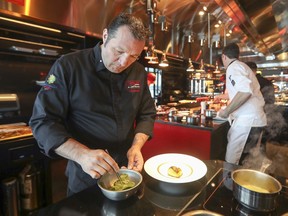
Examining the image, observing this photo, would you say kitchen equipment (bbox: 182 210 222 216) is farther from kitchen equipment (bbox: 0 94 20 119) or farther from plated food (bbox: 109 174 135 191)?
kitchen equipment (bbox: 0 94 20 119)

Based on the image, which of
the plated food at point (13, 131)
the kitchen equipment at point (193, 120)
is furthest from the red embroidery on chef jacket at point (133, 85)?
the kitchen equipment at point (193, 120)

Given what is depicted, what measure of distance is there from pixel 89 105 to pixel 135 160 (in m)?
0.41

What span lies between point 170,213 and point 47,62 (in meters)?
2.51

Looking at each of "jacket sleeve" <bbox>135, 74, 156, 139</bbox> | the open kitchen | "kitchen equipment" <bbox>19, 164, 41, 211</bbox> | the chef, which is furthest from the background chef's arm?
"kitchen equipment" <bbox>19, 164, 41, 211</bbox>

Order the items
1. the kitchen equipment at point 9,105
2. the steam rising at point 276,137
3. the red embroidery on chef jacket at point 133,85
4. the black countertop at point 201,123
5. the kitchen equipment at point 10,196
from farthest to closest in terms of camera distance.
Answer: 1. the steam rising at point 276,137
2. the black countertop at point 201,123
3. the kitchen equipment at point 9,105
4. the kitchen equipment at point 10,196
5. the red embroidery on chef jacket at point 133,85

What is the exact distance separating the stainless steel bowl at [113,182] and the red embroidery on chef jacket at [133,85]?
56 cm

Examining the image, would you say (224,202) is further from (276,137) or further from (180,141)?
(276,137)

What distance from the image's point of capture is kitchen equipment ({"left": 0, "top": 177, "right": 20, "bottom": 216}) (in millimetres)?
1910

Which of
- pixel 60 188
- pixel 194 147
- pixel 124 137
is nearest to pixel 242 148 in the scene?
pixel 194 147

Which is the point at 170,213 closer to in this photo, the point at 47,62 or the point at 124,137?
the point at 124,137

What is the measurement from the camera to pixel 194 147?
2.60m

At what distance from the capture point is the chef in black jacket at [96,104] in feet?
3.35

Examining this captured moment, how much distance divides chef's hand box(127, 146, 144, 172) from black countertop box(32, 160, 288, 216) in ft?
0.28

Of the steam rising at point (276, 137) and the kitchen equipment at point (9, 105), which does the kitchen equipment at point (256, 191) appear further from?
the steam rising at point (276, 137)
